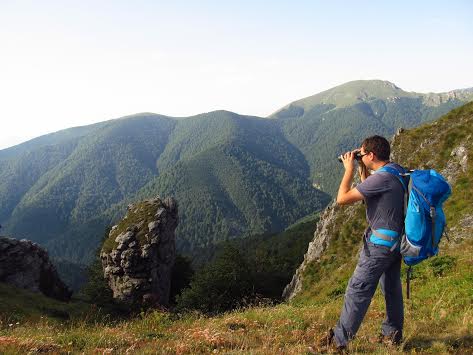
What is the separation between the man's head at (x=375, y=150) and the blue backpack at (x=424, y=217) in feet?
2.45

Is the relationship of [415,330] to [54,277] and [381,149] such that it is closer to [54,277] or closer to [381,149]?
[381,149]

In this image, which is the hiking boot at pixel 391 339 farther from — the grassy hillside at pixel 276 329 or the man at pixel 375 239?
the grassy hillside at pixel 276 329

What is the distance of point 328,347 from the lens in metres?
6.45

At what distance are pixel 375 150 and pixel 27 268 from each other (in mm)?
65291

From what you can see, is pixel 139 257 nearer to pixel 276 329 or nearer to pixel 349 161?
pixel 276 329

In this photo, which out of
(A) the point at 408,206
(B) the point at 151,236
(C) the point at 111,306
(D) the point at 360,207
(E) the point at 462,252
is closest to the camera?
(A) the point at 408,206

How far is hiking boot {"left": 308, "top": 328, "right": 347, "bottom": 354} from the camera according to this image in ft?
20.7

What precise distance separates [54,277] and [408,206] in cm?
7000

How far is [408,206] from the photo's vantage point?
6.14m

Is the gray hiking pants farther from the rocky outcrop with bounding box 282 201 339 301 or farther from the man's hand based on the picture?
the rocky outcrop with bounding box 282 201 339 301

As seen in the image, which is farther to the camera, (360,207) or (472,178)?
(360,207)

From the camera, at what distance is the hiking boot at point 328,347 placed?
6297mm

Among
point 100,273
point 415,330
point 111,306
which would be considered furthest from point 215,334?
point 100,273

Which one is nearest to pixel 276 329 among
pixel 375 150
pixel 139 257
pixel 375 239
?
pixel 375 239
